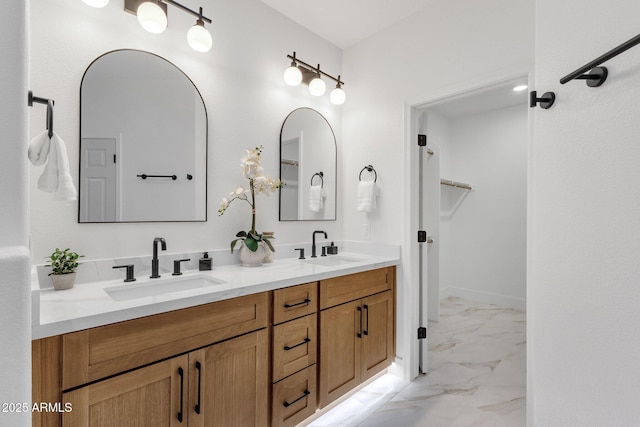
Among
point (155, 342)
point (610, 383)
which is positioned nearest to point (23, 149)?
point (155, 342)

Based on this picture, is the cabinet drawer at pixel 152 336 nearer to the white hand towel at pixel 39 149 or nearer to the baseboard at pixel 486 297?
the white hand towel at pixel 39 149

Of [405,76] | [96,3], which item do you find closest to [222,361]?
[96,3]

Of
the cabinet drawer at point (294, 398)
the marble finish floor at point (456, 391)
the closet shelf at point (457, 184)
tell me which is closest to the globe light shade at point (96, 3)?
the cabinet drawer at point (294, 398)

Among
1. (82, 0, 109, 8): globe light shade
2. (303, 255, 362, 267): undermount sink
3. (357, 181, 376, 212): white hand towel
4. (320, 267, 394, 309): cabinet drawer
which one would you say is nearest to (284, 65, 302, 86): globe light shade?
(357, 181, 376, 212): white hand towel

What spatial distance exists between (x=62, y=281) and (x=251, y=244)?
2.99ft

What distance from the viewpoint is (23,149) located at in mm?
644

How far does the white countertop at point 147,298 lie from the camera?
0.98 m

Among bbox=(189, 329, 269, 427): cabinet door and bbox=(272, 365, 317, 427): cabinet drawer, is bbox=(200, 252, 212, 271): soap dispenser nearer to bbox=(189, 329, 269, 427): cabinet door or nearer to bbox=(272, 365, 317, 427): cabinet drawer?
bbox=(189, 329, 269, 427): cabinet door

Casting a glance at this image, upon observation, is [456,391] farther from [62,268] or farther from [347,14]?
[347,14]

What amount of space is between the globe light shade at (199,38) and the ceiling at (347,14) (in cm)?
71

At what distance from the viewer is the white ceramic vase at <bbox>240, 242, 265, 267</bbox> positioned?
1.93m

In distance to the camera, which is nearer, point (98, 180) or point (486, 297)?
point (98, 180)

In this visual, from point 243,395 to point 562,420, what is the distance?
1.21 meters

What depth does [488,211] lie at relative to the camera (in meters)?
3.99
